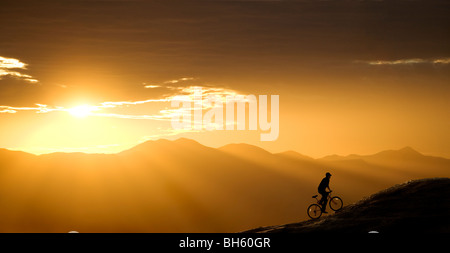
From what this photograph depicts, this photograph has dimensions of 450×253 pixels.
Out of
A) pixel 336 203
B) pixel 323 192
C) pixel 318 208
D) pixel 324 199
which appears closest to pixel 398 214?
pixel 323 192

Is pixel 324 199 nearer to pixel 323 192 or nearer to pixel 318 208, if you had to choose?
pixel 323 192

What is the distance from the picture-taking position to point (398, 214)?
29.6 meters

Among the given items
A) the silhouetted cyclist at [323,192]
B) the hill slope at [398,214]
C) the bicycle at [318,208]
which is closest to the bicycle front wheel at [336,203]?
the bicycle at [318,208]

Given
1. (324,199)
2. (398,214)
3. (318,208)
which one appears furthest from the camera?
(318,208)

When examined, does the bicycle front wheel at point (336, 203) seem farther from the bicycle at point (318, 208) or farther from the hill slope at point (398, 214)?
the hill slope at point (398, 214)

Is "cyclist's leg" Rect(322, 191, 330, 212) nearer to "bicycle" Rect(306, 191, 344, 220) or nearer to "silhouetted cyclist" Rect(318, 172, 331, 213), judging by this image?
"silhouetted cyclist" Rect(318, 172, 331, 213)

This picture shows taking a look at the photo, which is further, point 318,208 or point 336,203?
point 336,203

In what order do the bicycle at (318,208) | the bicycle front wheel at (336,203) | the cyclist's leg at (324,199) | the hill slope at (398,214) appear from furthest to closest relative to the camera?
the bicycle front wheel at (336,203)
the bicycle at (318,208)
the cyclist's leg at (324,199)
the hill slope at (398,214)

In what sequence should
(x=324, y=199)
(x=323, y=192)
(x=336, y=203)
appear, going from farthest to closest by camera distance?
(x=336, y=203) < (x=324, y=199) < (x=323, y=192)

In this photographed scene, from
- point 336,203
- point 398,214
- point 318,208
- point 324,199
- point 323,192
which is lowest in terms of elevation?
point 398,214

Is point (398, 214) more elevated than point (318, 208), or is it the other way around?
point (318, 208)

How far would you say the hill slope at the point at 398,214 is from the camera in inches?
1065
